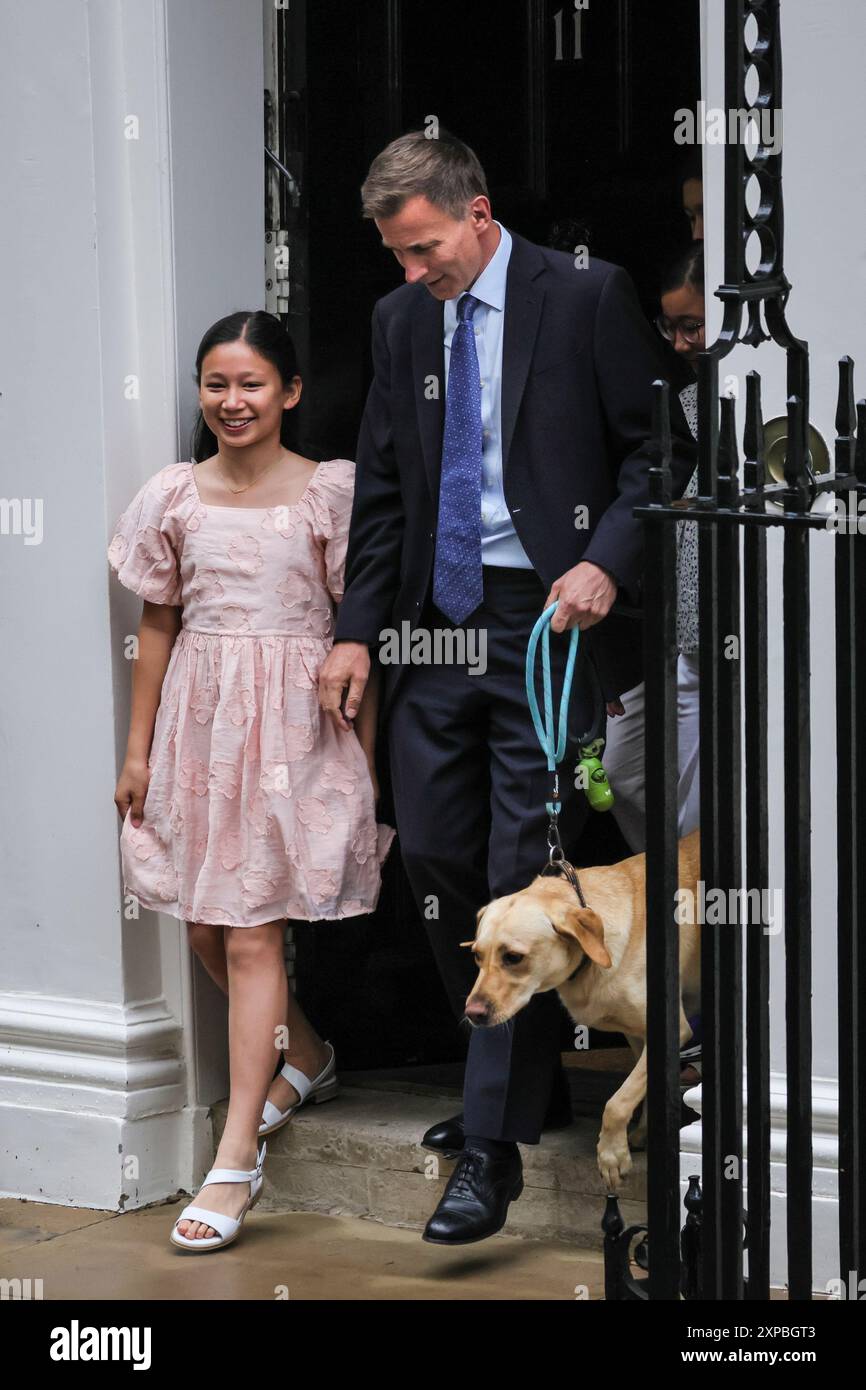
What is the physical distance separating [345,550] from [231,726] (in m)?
0.48

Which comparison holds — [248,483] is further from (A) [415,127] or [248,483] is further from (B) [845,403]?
(B) [845,403]

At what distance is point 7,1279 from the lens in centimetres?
398

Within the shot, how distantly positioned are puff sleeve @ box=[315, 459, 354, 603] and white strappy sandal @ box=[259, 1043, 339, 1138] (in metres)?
1.16

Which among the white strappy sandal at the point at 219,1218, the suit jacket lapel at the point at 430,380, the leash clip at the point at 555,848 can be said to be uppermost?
the suit jacket lapel at the point at 430,380

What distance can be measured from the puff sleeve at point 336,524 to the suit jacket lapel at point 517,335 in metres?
0.51

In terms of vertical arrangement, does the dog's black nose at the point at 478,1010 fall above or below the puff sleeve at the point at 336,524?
below

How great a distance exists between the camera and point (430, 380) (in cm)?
405

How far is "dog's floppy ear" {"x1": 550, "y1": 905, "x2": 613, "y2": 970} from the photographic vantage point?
3648 mm

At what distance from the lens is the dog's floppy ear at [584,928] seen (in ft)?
12.0

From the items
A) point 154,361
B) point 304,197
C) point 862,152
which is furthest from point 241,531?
point 862,152

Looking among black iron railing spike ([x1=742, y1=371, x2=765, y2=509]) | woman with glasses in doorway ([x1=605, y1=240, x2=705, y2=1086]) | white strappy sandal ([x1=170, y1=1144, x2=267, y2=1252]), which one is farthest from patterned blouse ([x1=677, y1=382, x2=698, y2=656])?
black iron railing spike ([x1=742, y1=371, x2=765, y2=509])

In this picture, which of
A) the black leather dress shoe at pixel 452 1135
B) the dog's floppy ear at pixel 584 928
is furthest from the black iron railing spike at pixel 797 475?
the black leather dress shoe at pixel 452 1135

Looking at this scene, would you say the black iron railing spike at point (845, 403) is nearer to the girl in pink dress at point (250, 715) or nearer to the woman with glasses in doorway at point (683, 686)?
the woman with glasses in doorway at point (683, 686)

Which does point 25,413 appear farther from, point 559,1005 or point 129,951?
point 559,1005
